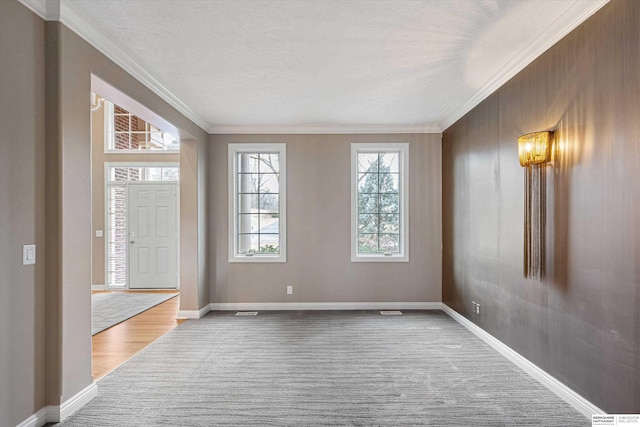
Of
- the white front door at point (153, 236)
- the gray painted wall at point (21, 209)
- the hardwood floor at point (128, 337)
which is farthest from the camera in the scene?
the white front door at point (153, 236)

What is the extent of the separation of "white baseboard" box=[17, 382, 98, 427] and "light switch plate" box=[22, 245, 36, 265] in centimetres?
94

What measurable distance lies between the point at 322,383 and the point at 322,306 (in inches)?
88.3

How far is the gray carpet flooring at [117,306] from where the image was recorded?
4461 millimetres

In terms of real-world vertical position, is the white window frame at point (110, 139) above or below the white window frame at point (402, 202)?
above

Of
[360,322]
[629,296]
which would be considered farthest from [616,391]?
[360,322]

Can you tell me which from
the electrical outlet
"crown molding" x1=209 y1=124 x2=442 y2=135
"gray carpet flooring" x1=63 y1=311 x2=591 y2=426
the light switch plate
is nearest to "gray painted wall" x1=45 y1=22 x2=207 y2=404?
the light switch plate

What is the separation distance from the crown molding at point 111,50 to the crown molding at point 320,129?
3.27 ft

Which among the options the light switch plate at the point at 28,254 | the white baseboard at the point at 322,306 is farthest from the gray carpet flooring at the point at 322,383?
the light switch plate at the point at 28,254

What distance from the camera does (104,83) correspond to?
2.65 meters

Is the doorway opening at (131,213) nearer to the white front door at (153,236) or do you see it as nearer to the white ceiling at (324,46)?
the white front door at (153,236)

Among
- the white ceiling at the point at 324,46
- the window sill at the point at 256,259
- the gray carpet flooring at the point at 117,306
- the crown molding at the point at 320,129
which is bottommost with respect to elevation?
the gray carpet flooring at the point at 117,306

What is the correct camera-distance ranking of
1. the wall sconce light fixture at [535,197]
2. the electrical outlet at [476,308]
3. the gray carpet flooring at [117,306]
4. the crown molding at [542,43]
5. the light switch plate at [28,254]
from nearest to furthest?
the light switch plate at [28,254]
the crown molding at [542,43]
the wall sconce light fixture at [535,197]
the electrical outlet at [476,308]
the gray carpet flooring at [117,306]

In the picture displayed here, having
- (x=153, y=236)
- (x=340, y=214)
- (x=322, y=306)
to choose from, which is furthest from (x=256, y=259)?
(x=153, y=236)

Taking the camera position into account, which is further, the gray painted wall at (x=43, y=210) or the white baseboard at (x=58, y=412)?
the white baseboard at (x=58, y=412)
